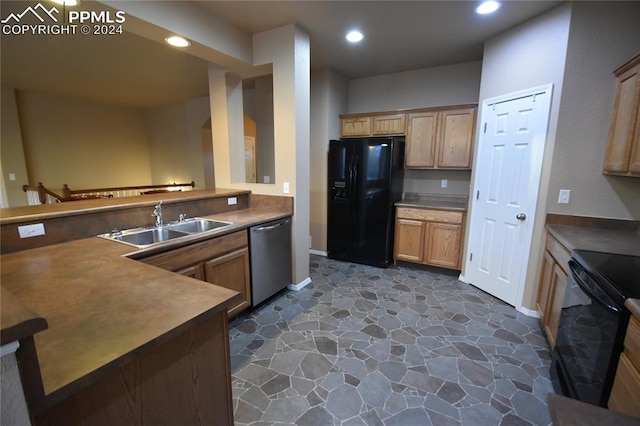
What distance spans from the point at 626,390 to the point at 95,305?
2.16 m

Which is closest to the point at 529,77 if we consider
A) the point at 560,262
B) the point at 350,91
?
the point at 560,262

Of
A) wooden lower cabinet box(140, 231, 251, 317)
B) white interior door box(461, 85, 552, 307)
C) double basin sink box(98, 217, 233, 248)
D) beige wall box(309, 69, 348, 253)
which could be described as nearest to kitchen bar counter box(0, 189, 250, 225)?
double basin sink box(98, 217, 233, 248)

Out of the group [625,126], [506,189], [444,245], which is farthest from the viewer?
[444,245]

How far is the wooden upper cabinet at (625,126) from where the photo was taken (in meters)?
1.93

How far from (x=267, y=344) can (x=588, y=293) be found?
6.90 feet

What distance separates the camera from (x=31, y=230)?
1.72 m

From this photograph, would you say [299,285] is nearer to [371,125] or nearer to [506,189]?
[506,189]

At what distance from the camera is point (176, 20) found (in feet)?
A: 7.42

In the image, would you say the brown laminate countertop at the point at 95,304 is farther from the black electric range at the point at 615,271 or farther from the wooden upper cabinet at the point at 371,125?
the wooden upper cabinet at the point at 371,125

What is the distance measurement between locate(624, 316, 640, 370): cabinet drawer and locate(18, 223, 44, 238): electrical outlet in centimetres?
316

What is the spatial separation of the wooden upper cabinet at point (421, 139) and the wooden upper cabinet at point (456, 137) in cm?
10

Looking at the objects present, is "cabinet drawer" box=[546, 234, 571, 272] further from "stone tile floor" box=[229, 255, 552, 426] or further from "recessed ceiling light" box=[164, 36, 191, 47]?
"recessed ceiling light" box=[164, 36, 191, 47]

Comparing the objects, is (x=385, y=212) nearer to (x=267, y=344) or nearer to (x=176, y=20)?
(x=267, y=344)

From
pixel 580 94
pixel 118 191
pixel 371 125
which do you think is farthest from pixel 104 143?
pixel 580 94
